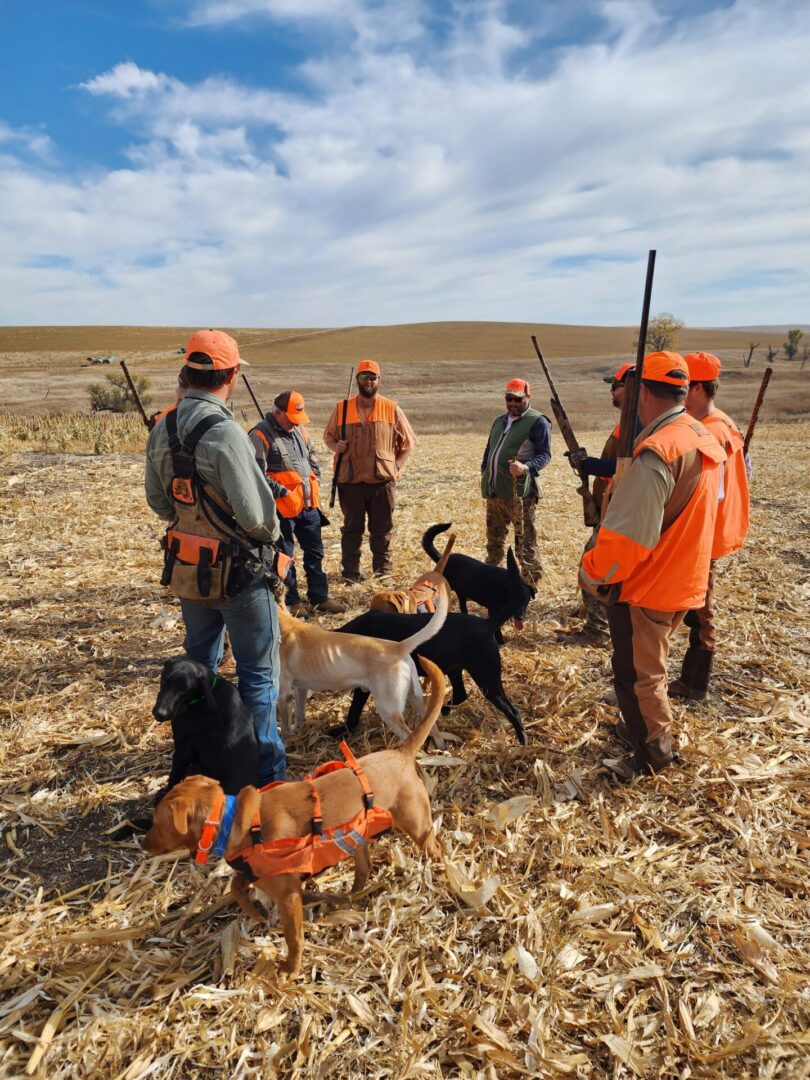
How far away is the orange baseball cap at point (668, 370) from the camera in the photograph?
12.0ft

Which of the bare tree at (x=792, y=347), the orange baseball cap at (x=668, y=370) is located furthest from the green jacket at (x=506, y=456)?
the bare tree at (x=792, y=347)

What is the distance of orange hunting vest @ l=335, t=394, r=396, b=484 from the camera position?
299 inches

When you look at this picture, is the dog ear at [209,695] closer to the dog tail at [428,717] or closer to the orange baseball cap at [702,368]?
the dog tail at [428,717]

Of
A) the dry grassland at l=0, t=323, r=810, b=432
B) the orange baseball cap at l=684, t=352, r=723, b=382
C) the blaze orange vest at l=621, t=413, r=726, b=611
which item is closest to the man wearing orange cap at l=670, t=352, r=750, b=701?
the orange baseball cap at l=684, t=352, r=723, b=382

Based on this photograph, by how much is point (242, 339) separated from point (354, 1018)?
4349 inches

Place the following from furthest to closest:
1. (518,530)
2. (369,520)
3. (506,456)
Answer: (369,520) < (518,530) < (506,456)

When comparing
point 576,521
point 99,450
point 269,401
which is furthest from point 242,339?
point 576,521

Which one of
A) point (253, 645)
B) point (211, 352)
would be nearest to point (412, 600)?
point (253, 645)

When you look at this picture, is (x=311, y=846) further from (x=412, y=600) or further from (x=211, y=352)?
(x=412, y=600)

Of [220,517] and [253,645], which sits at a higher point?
[220,517]

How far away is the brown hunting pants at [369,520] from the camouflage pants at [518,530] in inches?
54.1

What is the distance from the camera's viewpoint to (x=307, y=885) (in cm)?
333

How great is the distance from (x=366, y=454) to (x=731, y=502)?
4422mm

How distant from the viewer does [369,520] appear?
805cm
